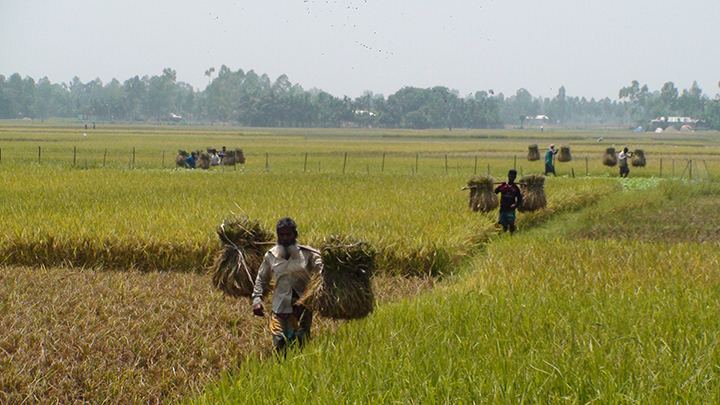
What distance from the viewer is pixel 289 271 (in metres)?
5.72

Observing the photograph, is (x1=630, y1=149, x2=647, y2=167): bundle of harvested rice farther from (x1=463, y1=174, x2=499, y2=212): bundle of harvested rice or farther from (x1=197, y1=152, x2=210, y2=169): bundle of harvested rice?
(x1=463, y1=174, x2=499, y2=212): bundle of harvested rice

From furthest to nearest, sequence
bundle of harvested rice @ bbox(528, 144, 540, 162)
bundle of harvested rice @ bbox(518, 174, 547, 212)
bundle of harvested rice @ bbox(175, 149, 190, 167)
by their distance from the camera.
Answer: bundle of harvested rice @ bbox(528, 144, 540, 162)
bundle of harvested rice @ bbox(175, 149, 190, 167)
bundle of harvested rice @ bbox(518, 174, 547, 212)

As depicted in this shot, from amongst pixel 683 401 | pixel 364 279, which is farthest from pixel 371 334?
pixel 683 401

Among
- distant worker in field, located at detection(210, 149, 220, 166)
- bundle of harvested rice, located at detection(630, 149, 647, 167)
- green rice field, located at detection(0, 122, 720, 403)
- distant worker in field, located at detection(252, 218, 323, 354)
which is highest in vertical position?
bundle of harvested rice, located at detection(630, 149, 647, 167)

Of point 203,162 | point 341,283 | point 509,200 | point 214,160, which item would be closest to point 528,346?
point 341,283

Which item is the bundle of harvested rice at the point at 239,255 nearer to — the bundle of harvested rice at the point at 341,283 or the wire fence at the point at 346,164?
the bundle of harvested rice at the point at 341,283

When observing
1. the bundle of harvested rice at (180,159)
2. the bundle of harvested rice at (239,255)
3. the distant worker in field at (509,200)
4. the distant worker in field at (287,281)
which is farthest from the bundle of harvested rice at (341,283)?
the bundle of harvested rice at (180,159)

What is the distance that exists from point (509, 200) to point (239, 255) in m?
7.29

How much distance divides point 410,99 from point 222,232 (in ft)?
447

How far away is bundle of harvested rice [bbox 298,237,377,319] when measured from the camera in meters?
5.47

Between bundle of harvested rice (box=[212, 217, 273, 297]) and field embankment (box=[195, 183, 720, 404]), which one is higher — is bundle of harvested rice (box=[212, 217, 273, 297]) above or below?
above

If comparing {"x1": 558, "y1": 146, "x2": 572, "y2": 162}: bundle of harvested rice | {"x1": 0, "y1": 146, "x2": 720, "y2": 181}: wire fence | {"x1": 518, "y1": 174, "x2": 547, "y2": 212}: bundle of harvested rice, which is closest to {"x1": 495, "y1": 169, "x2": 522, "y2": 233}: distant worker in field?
{"x1": 518, "y1": 174, "x2": 547, "y2": 212}: bundle of harvested rice

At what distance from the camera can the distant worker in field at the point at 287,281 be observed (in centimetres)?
571

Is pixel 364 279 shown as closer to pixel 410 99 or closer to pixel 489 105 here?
pixel 410 99
